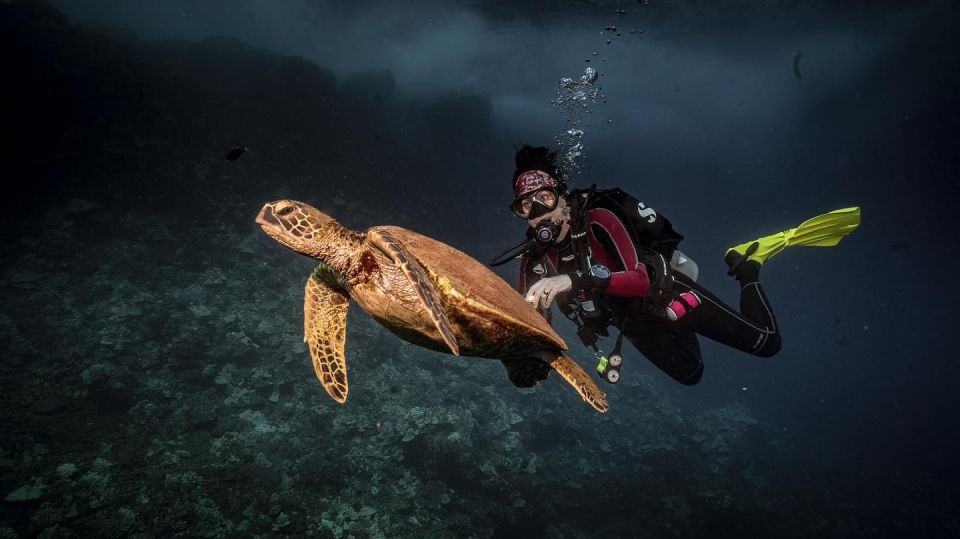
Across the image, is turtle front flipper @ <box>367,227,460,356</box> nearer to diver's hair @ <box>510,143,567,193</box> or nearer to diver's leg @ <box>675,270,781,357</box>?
diver's hair @ <box>510,143,567,193</box>

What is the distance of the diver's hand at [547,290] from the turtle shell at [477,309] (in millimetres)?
507

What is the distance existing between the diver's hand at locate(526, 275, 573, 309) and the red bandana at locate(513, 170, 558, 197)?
130cm

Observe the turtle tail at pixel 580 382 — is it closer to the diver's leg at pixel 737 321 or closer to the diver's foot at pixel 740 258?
the diver's leg at pixel 737 321

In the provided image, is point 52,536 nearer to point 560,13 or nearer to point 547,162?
point 547,162

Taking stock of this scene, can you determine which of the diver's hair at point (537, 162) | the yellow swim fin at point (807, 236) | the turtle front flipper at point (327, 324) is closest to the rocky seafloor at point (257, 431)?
the turtle front flipper at point (327, 324)

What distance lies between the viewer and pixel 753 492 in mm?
10812

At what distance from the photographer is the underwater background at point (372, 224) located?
6371mm

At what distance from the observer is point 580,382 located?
2762mm

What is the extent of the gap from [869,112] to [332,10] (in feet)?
107

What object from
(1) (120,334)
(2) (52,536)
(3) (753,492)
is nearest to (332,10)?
(1) (120,334)

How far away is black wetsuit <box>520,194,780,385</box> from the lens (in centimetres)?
362

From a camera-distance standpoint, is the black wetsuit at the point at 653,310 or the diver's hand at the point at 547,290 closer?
the diver's hand at the point at 547,290

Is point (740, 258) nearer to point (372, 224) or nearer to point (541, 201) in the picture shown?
point (541, 201)

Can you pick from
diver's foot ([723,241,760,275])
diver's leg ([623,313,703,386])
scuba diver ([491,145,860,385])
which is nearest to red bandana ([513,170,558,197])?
scuba diver ([491,145,860,385])
